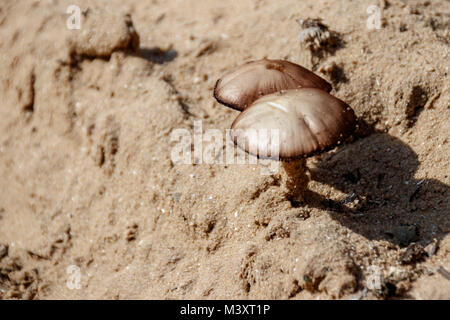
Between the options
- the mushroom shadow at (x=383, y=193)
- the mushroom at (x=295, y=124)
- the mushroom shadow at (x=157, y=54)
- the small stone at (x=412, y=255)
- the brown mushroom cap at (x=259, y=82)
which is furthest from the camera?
the mushroom shadow at (x=157, y=54)

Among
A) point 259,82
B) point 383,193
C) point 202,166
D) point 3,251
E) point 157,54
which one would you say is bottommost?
point 3,251

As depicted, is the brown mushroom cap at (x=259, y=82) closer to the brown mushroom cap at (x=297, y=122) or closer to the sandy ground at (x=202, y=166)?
the brown mushroom cap at (x=297, y=122)

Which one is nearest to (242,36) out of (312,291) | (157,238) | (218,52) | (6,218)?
(218,52)

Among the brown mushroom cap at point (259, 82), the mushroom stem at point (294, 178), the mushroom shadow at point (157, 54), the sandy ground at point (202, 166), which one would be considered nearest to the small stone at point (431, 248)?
the sandy ground at point (202, 166)

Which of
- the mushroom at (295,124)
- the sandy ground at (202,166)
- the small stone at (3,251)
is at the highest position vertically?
the mushroom at (295,124)

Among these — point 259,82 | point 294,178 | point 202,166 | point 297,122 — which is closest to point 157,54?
point 202,166

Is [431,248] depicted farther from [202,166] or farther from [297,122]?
[202,166]
